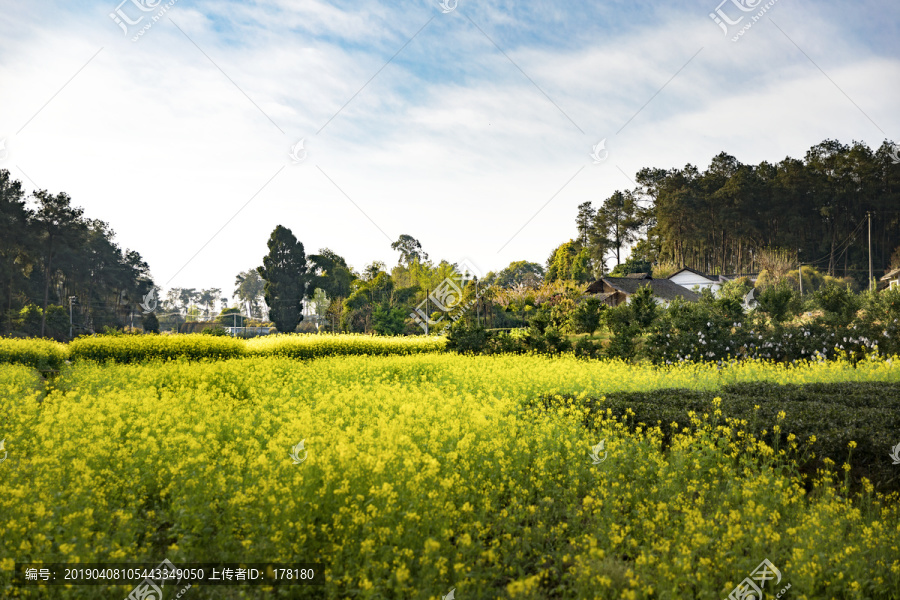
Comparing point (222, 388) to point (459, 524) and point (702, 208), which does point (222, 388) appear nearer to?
point (459, 524)

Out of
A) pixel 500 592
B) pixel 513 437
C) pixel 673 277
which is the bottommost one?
pixel 500 592

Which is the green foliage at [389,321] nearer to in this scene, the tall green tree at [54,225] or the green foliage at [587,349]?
the green foliage at [587,349]

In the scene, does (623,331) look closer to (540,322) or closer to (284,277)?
(540,322)

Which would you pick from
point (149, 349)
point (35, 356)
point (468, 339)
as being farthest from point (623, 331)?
point (35, 356)

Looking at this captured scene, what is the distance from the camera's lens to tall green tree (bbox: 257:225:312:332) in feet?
120

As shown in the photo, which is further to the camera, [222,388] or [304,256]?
[304,256]

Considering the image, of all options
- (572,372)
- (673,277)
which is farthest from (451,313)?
(673,277)

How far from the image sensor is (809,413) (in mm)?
5777

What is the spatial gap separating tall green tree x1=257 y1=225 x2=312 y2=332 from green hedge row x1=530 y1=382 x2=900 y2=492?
105ft

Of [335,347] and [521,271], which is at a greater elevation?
[521,271]

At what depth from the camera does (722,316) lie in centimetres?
1412

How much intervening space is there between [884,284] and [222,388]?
5087 centimetres

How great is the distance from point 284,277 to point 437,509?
1408 inches

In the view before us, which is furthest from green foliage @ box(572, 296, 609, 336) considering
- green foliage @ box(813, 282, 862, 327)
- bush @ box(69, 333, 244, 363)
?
bush @ box(69, 333, 244, 363)
